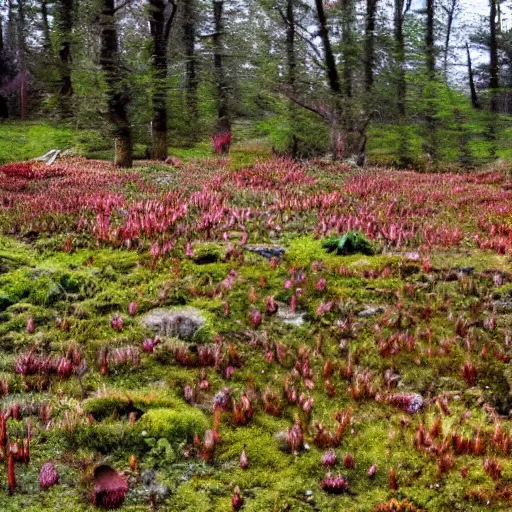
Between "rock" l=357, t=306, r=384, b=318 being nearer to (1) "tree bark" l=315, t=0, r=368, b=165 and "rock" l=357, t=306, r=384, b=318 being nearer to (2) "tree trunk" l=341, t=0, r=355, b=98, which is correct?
(1) "tree bark" l=315, t=0, r=368, b=165

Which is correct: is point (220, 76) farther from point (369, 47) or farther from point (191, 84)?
point (369, 47)

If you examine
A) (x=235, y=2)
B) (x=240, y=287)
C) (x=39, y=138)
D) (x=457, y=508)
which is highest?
(x=235, y=2)

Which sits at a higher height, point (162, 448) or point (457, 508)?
point (162, 448)

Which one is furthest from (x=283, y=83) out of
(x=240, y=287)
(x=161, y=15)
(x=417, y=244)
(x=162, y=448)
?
(x=162, y=448)

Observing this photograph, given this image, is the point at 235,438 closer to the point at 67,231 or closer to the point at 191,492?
the point at 191,492

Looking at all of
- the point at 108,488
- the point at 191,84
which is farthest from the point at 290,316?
the point at 191,84

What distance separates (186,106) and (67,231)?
78.1 feet

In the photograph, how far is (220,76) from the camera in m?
27.0

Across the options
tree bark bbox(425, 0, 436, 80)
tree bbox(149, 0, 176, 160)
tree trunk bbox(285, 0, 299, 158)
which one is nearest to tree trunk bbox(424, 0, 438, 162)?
tree bark bbox(425, 0, 436, 80)

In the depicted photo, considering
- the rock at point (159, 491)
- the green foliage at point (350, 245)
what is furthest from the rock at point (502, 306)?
the rock at point (159, 491)

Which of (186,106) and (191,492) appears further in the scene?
(186,106)

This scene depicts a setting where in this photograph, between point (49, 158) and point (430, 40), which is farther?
point (430, 40)

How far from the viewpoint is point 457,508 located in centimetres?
288

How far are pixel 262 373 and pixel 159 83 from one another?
18.0m
